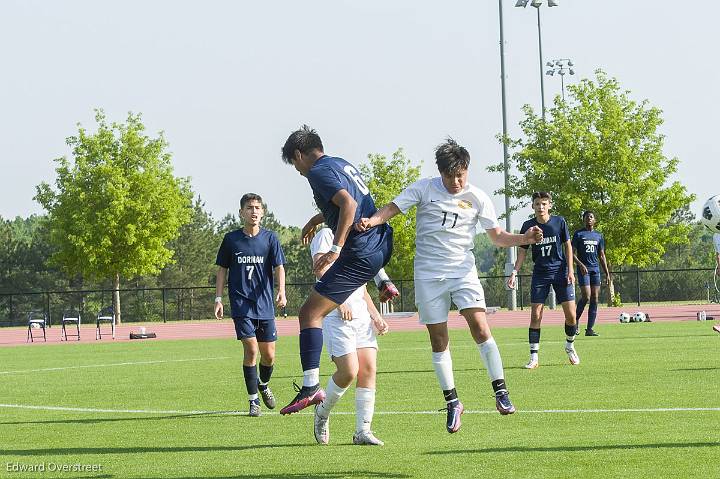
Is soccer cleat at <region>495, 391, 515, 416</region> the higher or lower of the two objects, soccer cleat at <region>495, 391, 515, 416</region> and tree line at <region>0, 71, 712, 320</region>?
the lower

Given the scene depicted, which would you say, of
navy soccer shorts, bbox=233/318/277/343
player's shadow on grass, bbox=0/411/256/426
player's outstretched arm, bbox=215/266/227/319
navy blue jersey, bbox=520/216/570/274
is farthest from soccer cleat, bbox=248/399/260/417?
navy blue jersey, bbox=520/216/570/274

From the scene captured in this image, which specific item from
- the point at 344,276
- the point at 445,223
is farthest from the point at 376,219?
the point at 445,223

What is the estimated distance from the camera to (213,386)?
1487 cm

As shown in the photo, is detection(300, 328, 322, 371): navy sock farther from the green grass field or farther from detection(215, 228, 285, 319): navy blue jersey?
detection(215, 228, 285, 319): navy blue jersey

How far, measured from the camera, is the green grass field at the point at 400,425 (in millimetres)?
7461

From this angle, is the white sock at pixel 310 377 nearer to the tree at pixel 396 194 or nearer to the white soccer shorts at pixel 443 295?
the white soccer shorts at pixel 443 295

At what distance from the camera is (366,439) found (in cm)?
857

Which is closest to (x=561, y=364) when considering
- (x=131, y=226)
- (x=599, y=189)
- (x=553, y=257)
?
(x=553, y=257)

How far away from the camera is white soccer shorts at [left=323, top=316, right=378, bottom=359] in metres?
9.09

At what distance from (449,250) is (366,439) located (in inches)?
61.0

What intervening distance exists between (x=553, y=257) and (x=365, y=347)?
26.0ft

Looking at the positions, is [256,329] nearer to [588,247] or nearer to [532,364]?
[532,364]

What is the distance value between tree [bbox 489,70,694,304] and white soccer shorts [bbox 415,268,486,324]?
→ 4431cm

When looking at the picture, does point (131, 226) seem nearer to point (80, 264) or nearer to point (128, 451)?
point (80, 264)
